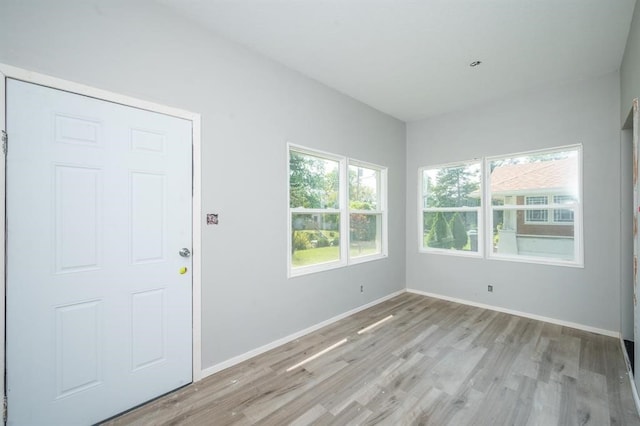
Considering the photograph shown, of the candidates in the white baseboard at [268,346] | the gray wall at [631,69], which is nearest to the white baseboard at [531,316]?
the white baseboard at [268,346]

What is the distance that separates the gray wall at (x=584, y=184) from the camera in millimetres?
2980

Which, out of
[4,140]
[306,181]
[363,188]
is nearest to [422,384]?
[306,181]

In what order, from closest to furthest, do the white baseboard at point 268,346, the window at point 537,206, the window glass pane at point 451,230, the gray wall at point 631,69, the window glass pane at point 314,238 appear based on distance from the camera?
the gray wall at point 631,69 < the white baseboard at point 268,346 < the window glass pane at point 314,238 < the window at point 537,206 < the window glass pane at point 451,230

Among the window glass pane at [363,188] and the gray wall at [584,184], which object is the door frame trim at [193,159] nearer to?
the window glass pane at [363,188]

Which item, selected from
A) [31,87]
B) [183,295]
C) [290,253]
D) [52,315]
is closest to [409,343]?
[290,253]

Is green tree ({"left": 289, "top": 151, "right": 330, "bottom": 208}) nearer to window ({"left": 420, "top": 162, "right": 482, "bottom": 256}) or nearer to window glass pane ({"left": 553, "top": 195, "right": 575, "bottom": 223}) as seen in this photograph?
window ({"left": 420, "top": 162, "right": 482, "bottom": 256})

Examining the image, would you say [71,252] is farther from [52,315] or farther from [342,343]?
[342,343]

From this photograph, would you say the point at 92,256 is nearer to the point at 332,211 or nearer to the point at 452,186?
the point at 332,211

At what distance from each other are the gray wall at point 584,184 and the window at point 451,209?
0.63ft

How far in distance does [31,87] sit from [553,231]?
514 cm

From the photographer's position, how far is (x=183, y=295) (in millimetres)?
2137

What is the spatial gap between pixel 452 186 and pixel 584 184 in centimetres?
150

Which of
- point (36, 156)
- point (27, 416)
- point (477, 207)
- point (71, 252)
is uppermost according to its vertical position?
point (36, 156)

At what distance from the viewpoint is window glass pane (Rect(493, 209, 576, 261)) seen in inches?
130
